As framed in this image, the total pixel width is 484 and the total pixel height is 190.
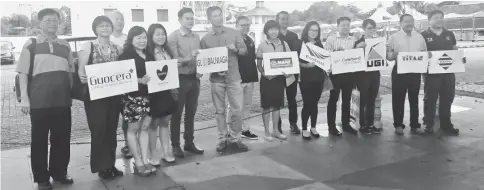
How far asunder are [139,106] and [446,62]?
4.44 metres

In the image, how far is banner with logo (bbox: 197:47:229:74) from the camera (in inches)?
210

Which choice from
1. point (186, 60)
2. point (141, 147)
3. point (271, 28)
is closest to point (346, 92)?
point (271, 28)

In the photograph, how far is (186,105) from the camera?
5547mm

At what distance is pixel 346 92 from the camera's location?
6.28 metres

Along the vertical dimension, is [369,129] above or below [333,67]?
below

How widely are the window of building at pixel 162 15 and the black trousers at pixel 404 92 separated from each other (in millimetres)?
42101

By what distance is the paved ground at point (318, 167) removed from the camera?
445 centimetres

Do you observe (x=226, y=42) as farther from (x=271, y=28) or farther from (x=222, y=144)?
(x=222, y=144)

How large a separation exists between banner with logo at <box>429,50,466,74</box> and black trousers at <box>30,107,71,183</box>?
5.02 metres

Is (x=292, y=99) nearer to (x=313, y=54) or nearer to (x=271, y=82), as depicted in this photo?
(x=271, y=82)

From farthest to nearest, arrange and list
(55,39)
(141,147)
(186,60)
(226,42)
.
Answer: (226,42), (186,60), (141,147), (55,39)

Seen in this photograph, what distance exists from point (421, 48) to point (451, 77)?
650 mm

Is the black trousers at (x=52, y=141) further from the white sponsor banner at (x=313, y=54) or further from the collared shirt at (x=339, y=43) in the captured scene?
the collared shirt at (x=339, y=43)

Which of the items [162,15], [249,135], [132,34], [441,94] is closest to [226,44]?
[132,34]
